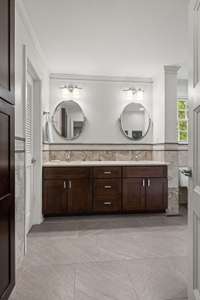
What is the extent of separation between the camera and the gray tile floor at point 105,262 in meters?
1.64

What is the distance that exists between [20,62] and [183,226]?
2.89 meters

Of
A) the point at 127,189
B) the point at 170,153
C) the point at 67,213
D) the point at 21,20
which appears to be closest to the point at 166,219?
the point at 127,189

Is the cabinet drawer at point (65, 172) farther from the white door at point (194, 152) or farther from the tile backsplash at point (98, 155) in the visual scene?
the white door at point (194, 152)

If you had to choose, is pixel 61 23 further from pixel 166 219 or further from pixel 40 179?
pixel 166 219

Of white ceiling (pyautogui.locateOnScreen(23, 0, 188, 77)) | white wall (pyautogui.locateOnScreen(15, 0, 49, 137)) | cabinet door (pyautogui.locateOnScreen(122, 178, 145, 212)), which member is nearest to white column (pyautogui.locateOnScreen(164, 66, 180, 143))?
white ceiling (pyautogui.locateOnScreen(23, 0, 188, 77))

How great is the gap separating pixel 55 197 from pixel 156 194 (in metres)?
1.59

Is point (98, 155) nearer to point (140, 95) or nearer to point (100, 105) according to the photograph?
point (100, 105)

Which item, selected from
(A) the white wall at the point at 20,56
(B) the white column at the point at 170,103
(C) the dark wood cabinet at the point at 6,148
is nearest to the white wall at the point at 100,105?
(B) the white column at the point at 170,103

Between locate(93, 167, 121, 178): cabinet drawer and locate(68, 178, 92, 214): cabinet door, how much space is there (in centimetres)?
17

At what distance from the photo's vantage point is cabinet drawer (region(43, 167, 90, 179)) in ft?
10.7

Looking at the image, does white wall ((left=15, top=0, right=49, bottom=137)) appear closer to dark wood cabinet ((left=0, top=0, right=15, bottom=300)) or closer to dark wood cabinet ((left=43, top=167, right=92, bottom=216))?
dark wood cabinet ((left=0, top=0, right=15, bottom=300))

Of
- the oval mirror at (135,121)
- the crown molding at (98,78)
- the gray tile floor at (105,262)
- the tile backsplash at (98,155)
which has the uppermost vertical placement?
the crown molding at (98,78)

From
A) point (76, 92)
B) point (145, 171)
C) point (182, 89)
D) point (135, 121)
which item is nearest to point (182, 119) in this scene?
point (182, 89)

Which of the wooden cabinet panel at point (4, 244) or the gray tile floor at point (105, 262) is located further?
the gray tile floor at point (105, 262)
